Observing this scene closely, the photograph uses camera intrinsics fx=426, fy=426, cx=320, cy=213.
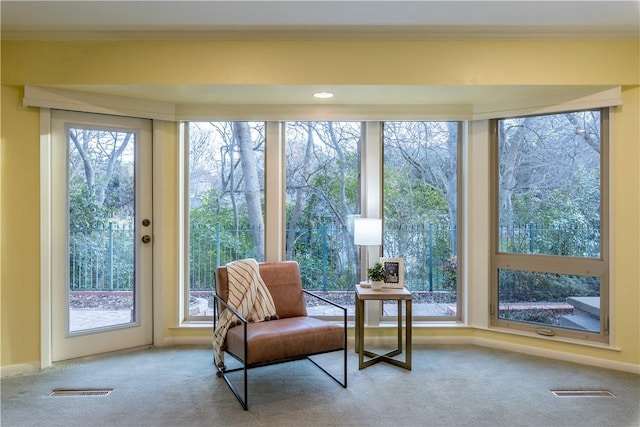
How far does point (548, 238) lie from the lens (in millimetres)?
3588

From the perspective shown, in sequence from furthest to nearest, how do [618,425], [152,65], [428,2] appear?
1. [152,65]
2. [428,2]
3. [618,425]

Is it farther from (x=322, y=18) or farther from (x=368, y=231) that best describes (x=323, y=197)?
(x=322, y=18)

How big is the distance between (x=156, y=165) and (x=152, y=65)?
3.05 feet

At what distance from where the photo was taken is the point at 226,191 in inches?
154

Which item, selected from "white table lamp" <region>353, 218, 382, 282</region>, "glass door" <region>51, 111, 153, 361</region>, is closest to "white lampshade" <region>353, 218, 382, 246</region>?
"white table lamp" <region>353, 218, 382, 282</region>

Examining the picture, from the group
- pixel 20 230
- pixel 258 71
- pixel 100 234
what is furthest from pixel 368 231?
pixel 20 230

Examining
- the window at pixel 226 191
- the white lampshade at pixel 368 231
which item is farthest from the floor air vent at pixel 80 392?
the white lampshade at pixel 368 231

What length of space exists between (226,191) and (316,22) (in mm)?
1689

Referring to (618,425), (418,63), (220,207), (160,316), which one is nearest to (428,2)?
(418,63)

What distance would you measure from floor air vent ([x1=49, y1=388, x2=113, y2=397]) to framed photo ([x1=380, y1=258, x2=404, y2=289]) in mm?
2133

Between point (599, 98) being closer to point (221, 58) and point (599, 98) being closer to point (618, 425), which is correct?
point (618, 425)

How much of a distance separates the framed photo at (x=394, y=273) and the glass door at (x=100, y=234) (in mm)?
2071

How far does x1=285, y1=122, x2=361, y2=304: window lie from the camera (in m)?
3.93

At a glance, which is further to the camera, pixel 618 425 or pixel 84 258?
pixel 84 258
